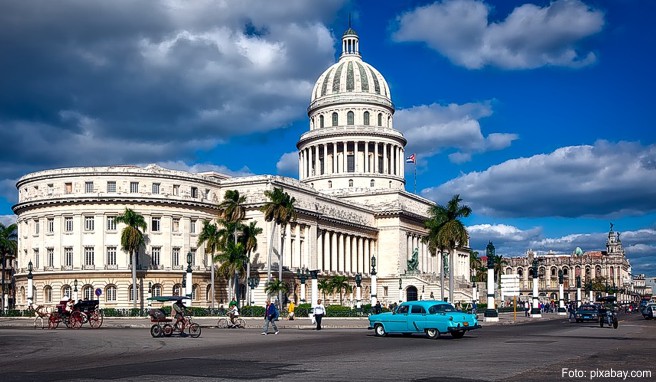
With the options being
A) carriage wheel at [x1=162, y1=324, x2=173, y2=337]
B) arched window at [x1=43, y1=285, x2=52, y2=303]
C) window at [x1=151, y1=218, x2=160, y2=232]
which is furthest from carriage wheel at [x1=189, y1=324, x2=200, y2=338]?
arched window at [x1=43, y1=285, x2=52, y2=303]

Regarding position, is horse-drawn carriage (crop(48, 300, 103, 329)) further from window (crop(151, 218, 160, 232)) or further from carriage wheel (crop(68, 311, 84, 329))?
window (crop(151, 218, 160, 232))

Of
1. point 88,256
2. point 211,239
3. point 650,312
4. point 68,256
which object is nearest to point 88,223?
point 88,256

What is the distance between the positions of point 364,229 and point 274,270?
89.2 ft

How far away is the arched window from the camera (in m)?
86.2

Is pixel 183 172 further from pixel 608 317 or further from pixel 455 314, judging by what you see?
pixel 455 314

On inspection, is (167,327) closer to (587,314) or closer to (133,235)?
(587,314)

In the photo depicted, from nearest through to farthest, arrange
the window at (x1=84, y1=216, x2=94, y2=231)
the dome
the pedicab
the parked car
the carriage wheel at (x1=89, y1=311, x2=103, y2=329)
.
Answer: the pedicab, the carriage wheel at (x1=89, y1=311, x2=103, y2=329), the parked car, the window at (x1=84, y1=216, x2=94, y2=231), the dome

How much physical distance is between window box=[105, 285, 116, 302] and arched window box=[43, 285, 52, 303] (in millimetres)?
6892

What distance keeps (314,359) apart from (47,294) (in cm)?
6981

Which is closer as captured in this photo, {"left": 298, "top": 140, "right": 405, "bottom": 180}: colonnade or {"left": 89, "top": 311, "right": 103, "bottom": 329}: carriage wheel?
{"left": 89, "top": 311, "right": 103, "bottom": 329}: carriage wheel

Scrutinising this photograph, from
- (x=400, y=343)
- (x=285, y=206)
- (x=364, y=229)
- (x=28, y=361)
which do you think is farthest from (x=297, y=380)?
(x=364, y=229)

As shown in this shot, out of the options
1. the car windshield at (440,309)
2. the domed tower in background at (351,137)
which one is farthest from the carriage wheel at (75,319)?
the domed tower in background at (351,137)

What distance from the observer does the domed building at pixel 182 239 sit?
279 ft

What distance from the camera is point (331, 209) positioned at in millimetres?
110188
